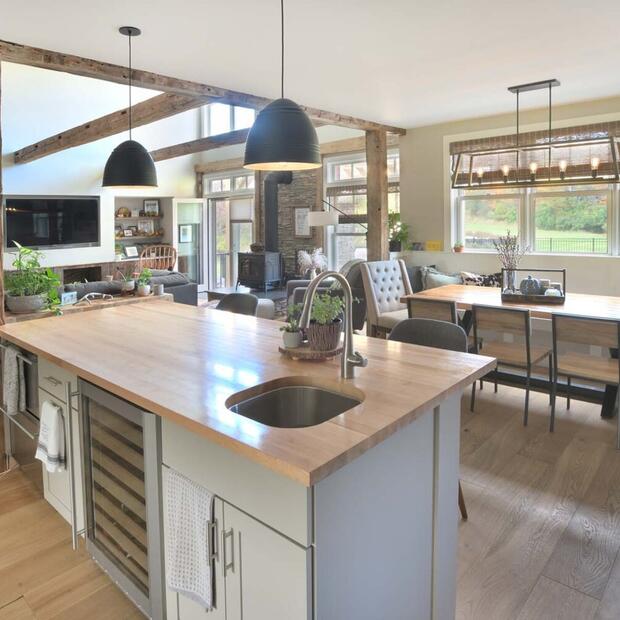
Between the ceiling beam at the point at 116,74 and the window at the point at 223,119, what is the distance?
5.70 m

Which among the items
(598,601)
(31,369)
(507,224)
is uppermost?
(507,224)

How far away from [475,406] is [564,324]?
0.99m

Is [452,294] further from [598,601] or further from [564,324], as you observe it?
[598,601]

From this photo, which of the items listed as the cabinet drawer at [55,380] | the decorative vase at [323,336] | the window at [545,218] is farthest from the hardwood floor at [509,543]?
the window at [545,218]

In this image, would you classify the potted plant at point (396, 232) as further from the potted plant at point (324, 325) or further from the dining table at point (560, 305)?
the potted plant at point (324, 325)

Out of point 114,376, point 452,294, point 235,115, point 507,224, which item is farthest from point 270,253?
point 114,376

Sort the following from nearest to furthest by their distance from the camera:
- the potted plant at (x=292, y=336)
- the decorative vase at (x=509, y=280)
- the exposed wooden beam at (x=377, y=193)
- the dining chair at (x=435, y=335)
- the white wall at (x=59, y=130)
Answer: the potted plant at (x=292, y=336) → the dining chair at (x=435, y=335) → the decorative vase at (x=509, y=280) → the exposed wooden beam at (x=377, y=193) → the white wall at (x=59, y=130)

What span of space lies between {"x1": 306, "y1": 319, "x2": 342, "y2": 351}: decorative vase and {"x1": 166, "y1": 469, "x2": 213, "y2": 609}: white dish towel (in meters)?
0.74

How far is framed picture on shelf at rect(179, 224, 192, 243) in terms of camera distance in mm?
11570

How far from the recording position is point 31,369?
2705 mm

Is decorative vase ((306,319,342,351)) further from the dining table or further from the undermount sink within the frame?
the dining table

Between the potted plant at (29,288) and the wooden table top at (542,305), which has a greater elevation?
the potted plant at (29,288)

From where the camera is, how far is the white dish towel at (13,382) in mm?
2768

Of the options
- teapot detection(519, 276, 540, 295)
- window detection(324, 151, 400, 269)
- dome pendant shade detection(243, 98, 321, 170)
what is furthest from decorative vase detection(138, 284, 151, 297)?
window detection(324, 151, 400, 269)
